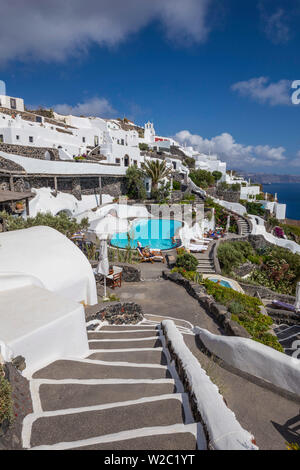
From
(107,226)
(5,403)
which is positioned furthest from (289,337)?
(107,226)

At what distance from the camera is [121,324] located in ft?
26.9

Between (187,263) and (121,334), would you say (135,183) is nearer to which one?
(187,263)

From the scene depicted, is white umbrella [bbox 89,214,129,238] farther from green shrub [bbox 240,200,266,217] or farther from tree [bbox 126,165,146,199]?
green shrub [bbox 240,200,266,217]

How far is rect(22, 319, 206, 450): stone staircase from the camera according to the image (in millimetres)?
2681

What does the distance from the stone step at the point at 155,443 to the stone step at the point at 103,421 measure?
24cm

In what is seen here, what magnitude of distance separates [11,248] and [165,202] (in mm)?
22488

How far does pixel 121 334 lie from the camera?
6.55m

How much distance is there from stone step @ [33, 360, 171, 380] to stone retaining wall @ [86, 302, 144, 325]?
125 inches

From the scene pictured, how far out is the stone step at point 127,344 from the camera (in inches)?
225

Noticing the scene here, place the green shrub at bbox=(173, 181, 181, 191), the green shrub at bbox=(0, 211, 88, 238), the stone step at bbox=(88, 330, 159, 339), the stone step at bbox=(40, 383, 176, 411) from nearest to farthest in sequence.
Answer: the stone step at bbox=(40, 383, 176, 411)
the stone step at bbox=(88, 330, 159, 339)
the green shrub at bbox=(0, 211, 88, 238)
the green shrub at bbox=(173, 181, 181, 191)

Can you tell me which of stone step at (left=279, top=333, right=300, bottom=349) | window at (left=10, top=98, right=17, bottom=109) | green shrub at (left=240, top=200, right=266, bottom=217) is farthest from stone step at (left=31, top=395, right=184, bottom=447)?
window at (left=10, top=98, right=17, bottom=109)

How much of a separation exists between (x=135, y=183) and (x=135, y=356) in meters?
26.3

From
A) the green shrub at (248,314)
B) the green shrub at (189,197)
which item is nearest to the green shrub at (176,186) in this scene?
the green shrub at (189,197)
